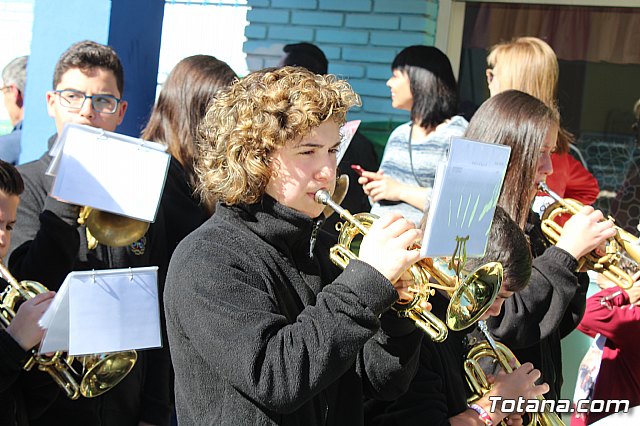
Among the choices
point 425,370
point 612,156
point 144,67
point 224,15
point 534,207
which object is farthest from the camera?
point 224,15

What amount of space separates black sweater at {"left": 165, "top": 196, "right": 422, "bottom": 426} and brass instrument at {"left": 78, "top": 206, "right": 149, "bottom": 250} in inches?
30.5

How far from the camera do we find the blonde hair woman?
449 cm

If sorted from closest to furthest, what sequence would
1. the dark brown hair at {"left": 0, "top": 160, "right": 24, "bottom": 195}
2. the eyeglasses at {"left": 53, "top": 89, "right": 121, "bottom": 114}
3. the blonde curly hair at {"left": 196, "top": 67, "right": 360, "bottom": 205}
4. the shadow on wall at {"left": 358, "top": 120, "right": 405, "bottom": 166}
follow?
the blonde curly hair at {"left": 196, "top": 67, "right": 360, "bottom": 205}
the dark brown hair at {"left": 0, "top": 160, "right": 24, "bottom": 195}
the eyeglasses at {"left": 53, "top": 89, "right": 121, "bottom": 114}
the shadow on wall at {"left": 358, "top": 120, "right": 405, "bottom": 166}

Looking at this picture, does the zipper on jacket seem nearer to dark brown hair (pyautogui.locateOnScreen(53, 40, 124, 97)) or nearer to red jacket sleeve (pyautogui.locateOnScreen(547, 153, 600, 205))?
dark brown hair (pyautogui.locateOnScreen(53, 40, 124, 97))

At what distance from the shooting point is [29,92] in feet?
14.7

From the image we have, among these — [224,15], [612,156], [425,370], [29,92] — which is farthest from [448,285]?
[224,15]

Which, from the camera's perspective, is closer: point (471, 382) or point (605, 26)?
point (471, 382)

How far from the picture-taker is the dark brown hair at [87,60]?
3.57 m

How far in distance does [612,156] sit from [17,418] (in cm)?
435

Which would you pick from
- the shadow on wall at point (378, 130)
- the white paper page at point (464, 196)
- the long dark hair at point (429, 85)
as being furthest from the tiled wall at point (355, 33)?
the white paper page at point (464, 196)

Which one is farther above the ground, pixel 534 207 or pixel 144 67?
pixel 144 67

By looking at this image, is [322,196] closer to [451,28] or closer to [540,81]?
[540,81]

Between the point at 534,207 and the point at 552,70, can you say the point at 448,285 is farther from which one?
the point at 552,70

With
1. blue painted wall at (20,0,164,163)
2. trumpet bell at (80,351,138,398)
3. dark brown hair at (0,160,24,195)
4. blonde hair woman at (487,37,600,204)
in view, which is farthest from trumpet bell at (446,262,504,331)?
blue painted wall at (20,0,164,163)
